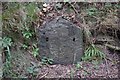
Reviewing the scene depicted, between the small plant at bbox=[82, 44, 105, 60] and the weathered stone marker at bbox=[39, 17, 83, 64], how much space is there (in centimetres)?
7

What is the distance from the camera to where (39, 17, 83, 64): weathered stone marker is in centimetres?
314

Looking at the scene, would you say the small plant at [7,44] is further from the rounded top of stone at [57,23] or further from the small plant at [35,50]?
the rounded top of stone at [57,23]

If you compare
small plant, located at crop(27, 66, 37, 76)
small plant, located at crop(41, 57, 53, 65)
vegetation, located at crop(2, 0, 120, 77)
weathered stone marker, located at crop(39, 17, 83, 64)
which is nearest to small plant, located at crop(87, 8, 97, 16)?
vegetation, located at crop(2, 0, 120, 77)

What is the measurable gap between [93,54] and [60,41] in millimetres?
346

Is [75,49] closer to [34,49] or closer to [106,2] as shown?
[34,49]

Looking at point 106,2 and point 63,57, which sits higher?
point 106,2

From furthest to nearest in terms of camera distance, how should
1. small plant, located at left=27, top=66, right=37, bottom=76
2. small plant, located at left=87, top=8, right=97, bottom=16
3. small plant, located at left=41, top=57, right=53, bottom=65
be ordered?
small plant, located at left=87, top=8, right=97, bottom=16 < small plant, located at left=41, top=57, right=53, bottom=65 < small plant, located at left=27, top=66, right=37, bottom=76

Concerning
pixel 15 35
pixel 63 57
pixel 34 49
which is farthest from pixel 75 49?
pixel 15 35

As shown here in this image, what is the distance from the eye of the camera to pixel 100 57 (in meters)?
3.22

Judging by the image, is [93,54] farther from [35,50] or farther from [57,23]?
[35,50]

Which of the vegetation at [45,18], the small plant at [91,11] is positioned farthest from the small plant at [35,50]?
the small plant at [91,11]

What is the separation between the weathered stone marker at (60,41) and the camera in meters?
3.14

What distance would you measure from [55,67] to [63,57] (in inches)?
5.0

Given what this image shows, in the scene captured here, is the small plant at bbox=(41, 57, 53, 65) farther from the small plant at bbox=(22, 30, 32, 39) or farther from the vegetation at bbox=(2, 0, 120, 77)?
the small plant at bbox=(22, 30, 32, 39)
